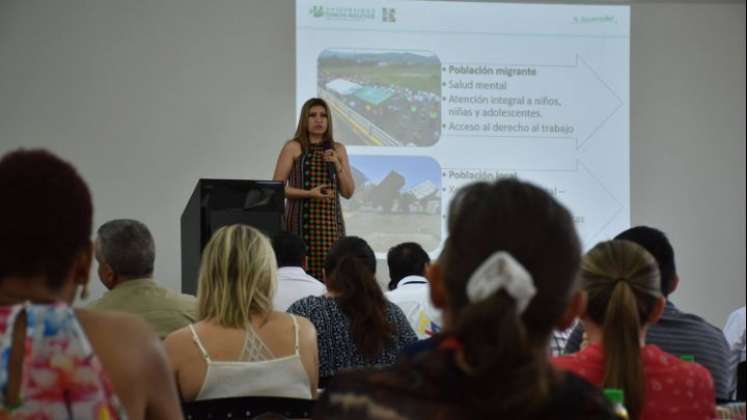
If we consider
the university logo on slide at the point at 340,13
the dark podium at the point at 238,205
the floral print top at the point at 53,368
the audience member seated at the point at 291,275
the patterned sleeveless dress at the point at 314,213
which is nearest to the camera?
the floral print top at the point at 53,368

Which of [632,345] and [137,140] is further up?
[137,140]

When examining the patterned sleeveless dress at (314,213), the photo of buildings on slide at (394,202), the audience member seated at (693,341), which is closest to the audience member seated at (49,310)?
the audience member seated at (693,341)

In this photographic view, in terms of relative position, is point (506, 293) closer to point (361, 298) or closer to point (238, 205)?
point (361, 298)

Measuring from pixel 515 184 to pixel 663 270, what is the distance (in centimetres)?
177

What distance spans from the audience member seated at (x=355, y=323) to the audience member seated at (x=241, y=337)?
538 mm

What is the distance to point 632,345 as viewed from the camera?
76.6 inches

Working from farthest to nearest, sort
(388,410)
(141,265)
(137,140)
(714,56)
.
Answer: (714,56)
(137,140)
(141,265)
(388,410)

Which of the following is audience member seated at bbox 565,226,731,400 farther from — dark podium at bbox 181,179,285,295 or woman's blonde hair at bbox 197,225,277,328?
dark podium at bbox 181,179,285,295

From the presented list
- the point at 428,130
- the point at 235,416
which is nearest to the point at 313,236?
the point at 428,130

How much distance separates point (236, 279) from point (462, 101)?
4544 mm

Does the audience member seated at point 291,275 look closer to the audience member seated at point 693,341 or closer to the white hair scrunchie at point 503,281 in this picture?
the audience member seated at point 693,341

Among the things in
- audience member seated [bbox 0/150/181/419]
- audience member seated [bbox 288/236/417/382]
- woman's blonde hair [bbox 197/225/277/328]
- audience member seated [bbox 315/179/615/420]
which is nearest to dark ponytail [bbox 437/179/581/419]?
audience member seated [bbox 315/179/615/420]

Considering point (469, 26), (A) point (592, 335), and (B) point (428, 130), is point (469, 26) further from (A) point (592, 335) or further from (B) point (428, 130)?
(A) point (592, 335)

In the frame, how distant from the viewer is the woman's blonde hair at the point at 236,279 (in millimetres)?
2643
